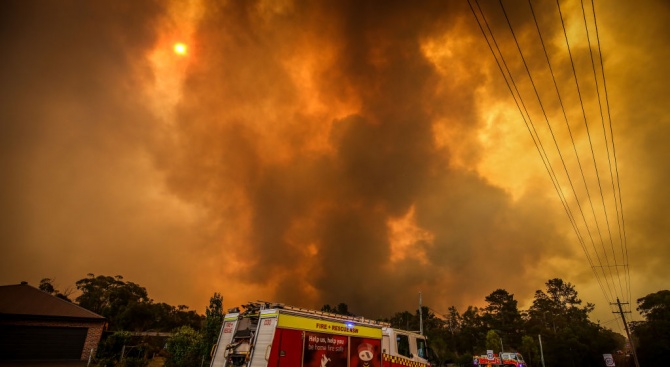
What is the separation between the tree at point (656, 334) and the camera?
42694mm

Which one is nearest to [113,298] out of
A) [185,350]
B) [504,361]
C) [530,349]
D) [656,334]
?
[185,350]

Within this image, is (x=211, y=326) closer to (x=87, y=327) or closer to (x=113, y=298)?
(x=87, y=327)

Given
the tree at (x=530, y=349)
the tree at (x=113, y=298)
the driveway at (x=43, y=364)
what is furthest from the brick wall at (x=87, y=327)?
the tree at (x=530, y=349)

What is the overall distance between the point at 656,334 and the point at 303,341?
59306 millimetres

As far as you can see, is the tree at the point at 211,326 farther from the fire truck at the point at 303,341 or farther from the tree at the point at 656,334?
the tree at the point at 656,334

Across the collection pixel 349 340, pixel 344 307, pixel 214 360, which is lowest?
pixel 214 360

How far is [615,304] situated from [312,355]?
4522 centimetres

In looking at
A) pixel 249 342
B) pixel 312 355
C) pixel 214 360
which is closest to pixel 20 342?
pixel 214 360

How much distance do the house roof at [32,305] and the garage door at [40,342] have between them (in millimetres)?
1071

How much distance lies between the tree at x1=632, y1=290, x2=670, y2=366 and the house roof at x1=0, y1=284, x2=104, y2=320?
2590 inches

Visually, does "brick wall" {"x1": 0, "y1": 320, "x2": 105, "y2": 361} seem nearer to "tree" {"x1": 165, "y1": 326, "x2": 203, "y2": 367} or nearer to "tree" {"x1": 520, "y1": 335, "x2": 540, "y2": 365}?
"tree" {"x1": 165, "y1": 326, "x2": 203, "y2": 367}

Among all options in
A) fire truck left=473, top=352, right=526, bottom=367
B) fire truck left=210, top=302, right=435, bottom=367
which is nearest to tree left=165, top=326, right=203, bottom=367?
fire truck left=210, top=302, right=435, bottom=367

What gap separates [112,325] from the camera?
51156 mm

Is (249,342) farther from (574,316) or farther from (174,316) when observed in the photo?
(574,316)
